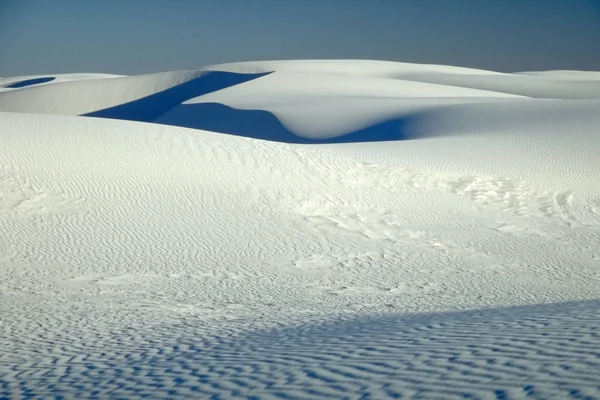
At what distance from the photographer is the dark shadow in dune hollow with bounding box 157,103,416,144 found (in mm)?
31172

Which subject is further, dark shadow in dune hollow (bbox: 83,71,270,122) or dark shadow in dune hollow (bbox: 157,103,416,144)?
dark shadow in dune hollow (bbox: 83,71,270,122)

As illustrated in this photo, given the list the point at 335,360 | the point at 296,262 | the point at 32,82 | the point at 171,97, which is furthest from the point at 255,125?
the point at 32,82

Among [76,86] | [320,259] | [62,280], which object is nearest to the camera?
[62,280]

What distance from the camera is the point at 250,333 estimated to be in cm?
697

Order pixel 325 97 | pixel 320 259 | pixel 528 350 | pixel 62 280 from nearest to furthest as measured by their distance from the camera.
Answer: pixel 528 350 < pixel 62 280 < pixel 320 259 < pixel 325 97

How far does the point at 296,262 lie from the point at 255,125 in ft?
86.0

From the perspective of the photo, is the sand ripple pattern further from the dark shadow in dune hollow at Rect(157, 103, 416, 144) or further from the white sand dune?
the dark shadow in dune hollow at Rect(157, 103, 416, 144)

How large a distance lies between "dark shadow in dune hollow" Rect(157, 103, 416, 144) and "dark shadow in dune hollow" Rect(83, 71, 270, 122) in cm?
1653

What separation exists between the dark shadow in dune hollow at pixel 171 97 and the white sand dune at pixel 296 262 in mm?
40337

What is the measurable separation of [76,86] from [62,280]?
223 ft

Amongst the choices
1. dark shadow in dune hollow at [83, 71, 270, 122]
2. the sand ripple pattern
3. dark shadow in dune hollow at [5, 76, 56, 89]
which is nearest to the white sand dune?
the sand ripple pattern

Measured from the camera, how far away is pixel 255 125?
3716 cm

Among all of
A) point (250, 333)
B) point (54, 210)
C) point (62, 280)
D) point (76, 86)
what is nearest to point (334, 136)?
point (54, 210)

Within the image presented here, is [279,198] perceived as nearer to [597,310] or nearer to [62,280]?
[62,280]
